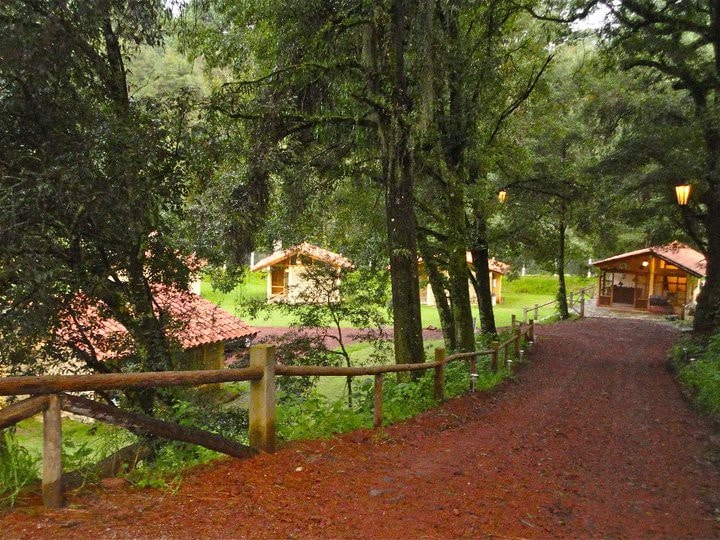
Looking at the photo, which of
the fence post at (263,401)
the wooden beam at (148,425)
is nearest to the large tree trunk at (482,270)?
the fence post at (263,401)

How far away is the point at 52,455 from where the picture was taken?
3057 millimetres

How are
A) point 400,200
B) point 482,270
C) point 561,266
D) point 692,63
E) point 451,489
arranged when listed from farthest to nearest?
point 561,266, point 482,270, point 692,63, point 400,200, point 451,489

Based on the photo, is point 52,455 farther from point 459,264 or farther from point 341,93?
point 459,264

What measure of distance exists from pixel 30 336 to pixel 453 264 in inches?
327

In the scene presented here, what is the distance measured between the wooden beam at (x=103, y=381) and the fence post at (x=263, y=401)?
0.25 metres

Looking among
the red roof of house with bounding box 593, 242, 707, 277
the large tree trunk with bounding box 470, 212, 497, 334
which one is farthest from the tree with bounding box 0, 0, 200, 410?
the red roof of house with bounding box 593, 242, 707, 277

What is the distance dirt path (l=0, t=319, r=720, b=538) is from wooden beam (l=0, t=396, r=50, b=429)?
1.96ft

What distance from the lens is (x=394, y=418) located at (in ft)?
21.2

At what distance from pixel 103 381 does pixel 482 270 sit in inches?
548

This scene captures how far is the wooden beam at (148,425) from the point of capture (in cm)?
316

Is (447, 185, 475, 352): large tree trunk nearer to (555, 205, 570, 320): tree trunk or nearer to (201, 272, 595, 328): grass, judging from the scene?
(555, 205, 570, 320): tree trunk

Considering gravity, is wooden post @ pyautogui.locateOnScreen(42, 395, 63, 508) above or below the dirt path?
above

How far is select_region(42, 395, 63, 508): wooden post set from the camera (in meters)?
3.02

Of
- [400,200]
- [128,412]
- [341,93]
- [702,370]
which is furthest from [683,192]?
[128,412]
